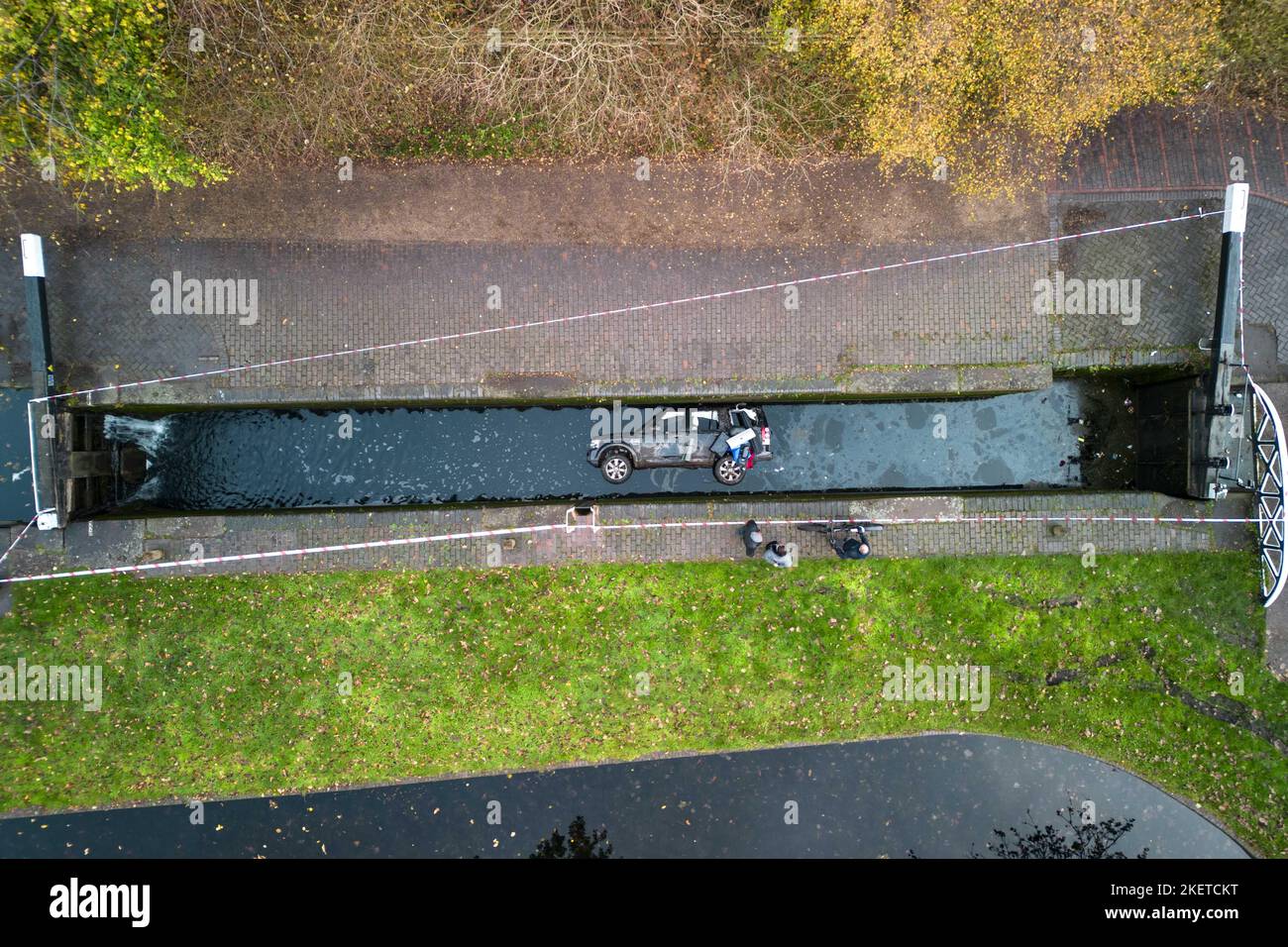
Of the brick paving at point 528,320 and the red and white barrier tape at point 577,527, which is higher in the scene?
the brick paving at point 528,320

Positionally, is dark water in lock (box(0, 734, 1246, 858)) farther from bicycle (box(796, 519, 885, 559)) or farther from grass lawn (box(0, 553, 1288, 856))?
bicycle (box(796, 519, 885, 559))

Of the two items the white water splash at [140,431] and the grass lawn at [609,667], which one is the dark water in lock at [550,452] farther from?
the grass lawn at [609,667]

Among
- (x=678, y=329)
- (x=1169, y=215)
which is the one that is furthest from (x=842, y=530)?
(x=1169, y=215)

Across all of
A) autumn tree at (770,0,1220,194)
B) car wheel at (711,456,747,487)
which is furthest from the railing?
car wheel at (711,456,747,487)

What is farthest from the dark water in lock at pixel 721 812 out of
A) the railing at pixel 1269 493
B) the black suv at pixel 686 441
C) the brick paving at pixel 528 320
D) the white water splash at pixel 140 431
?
the brick paving at pixel 528 320

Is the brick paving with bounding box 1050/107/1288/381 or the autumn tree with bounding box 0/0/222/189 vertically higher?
the autumn tree with bounding box 0/0/222/189
